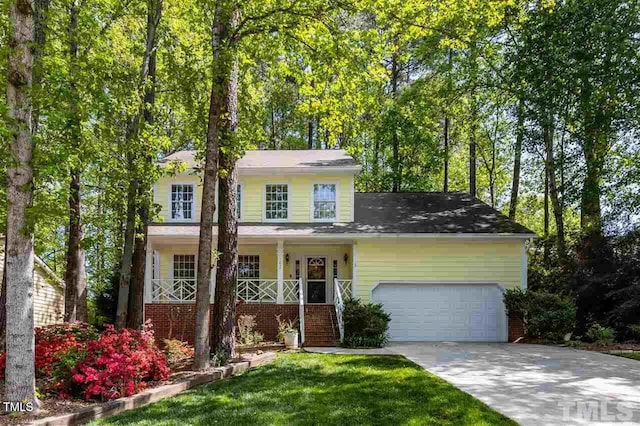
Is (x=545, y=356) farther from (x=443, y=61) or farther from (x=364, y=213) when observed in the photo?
(x=443, y=61)

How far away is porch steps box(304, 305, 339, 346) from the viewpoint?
557 inches

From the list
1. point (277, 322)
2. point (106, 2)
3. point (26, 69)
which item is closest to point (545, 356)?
point (277, 322)

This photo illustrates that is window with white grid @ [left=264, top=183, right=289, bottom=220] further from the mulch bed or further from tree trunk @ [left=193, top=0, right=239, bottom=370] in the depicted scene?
the mulch bed

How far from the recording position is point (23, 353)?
5.48m

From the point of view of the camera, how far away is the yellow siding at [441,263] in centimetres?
1576

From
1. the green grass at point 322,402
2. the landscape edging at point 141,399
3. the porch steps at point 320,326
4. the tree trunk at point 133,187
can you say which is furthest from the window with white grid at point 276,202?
the green grass at point 322,402

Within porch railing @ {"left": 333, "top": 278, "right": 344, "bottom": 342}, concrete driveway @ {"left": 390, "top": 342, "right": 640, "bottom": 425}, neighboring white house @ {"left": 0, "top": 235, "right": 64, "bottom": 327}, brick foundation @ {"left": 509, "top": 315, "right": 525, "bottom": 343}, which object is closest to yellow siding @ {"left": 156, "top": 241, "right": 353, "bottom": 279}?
porch railing @ {"left": 333, "top": 278, "right": 344, "bottom": 342}

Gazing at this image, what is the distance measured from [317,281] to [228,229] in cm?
797

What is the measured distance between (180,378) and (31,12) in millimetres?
5419

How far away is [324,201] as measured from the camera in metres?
17.1

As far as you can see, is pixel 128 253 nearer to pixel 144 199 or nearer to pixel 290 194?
pixel 144 199

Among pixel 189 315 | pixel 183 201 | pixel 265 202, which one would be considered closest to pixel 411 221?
pixel 265 202

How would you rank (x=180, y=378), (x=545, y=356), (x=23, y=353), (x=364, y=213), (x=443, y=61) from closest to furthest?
(x=23, y=353)
(x=180, y=378)
(x=545, y=356)
(x=364, y=213)
(x=443, y=61)

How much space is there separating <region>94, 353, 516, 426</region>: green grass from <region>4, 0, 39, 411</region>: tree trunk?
1.09m
